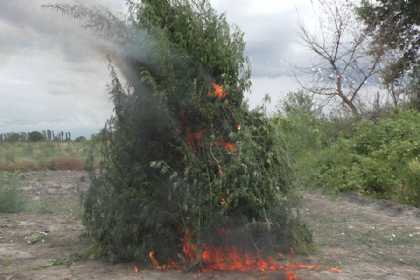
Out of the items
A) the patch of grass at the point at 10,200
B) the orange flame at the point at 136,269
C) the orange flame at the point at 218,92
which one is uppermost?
the orange flame at the point at 218,92

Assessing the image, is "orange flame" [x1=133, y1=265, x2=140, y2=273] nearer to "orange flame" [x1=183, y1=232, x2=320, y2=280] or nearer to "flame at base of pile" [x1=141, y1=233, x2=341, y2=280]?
"flame at base of pile" [x1=141, y1=233, x2=341, y2=280]

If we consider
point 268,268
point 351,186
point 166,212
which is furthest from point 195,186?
point 351,186

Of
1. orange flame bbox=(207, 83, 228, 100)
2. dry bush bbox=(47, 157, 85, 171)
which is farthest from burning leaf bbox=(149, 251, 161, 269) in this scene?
dry bush bbox=(47, 157, 85, 171)

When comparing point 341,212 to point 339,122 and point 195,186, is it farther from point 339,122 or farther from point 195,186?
point 339,122

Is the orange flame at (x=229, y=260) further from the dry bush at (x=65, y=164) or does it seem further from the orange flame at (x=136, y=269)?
the dry bush at (x=65, y=164)

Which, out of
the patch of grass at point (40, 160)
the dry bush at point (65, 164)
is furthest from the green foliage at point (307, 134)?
the dry bush at point (65, 164)

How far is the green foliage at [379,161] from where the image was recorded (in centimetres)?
970

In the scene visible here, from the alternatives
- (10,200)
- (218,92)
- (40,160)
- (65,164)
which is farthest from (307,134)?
(40,160)

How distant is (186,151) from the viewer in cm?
474

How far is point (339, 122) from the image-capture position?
15.0 m

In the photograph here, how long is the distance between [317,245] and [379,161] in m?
5.81

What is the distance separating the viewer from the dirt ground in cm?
461

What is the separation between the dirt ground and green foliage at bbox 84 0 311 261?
398 mm

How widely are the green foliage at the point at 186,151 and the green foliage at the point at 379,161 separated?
5.19m
